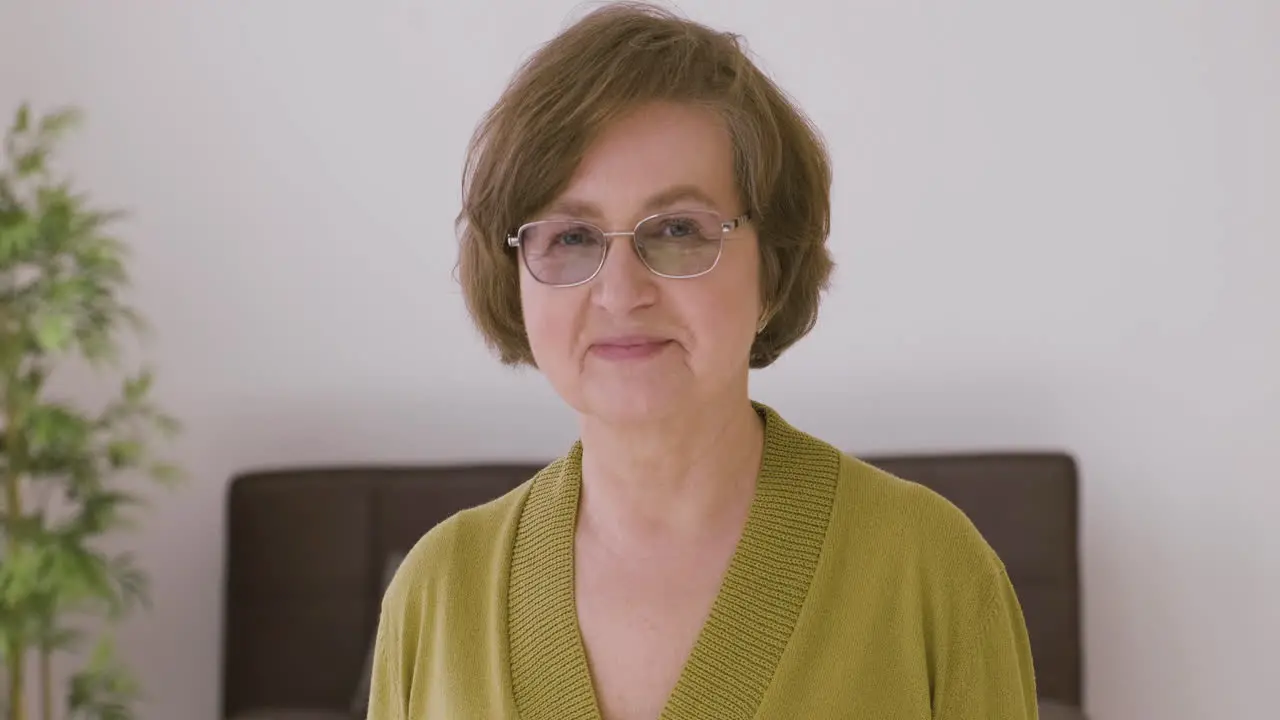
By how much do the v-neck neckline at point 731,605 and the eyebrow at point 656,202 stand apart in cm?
25

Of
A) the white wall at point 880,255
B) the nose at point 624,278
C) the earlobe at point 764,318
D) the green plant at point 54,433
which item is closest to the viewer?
the nose at point 624,278

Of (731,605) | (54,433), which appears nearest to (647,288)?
(731,605)

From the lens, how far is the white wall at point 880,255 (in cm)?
339

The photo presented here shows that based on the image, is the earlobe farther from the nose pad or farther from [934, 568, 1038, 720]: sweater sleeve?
[934, 568, 1038, 720]: sweater sleeve

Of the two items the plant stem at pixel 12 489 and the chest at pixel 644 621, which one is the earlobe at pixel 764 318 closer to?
the chest at pixel 644 621

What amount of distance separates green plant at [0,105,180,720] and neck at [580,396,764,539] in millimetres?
2070

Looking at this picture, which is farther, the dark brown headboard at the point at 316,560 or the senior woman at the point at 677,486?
the dark brown headboard at the point at 316,560

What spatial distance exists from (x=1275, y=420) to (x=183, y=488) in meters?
2.62

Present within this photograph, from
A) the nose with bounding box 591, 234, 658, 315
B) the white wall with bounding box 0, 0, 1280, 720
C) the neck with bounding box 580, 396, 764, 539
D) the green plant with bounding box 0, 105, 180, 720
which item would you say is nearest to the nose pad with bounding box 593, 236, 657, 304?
the nose with bounding box 591, 234, 658, 315

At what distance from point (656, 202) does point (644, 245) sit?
37mm

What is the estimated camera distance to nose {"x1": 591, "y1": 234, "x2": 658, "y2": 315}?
1.18m

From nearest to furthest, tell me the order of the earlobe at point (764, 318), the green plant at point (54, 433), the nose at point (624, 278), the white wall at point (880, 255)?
1. the nose at point (624, 278)
2. the earlobe at point (764, 318)
3. the green plant at point (54, 433)
4. the white wall at point (880, 255)

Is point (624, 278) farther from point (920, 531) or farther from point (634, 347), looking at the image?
point (920, 531)

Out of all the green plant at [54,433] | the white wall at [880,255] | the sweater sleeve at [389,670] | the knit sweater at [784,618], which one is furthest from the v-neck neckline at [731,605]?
the white wall at [880,255]
